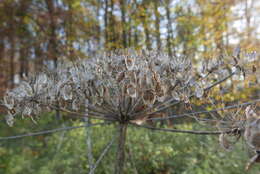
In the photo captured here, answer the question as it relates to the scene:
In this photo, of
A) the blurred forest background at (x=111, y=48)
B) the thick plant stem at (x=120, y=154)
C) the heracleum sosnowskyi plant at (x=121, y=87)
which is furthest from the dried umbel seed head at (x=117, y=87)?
the blurred forest background at (x=111, y=48)

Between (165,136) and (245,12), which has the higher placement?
(245,12)

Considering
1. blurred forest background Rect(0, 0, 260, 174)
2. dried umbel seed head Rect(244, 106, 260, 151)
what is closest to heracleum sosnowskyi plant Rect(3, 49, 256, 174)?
dried umbel seed head Rect(244, 106, 260, 151)

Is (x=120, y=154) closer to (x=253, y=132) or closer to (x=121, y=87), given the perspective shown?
(x=121, y=87)

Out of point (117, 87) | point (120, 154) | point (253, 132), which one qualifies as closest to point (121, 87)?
point (117, 87)

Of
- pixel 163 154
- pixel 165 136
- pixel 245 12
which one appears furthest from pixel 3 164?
pixel 245 12

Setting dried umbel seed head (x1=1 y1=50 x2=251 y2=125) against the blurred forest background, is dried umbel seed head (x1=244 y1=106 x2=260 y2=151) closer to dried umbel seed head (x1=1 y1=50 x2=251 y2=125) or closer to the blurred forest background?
dried umbel seed head (x1=1 y1=50 x2=251 y2=125)

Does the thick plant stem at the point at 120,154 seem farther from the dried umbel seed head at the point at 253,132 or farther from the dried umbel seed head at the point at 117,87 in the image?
the dried umbel seed head at the point at 253,132

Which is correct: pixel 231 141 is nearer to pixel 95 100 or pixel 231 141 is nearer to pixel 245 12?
pixel 95 100

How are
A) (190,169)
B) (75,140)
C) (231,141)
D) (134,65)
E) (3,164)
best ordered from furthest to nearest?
(75,140) < (3,164) < (190,169) < (134,65) < (231,141)
